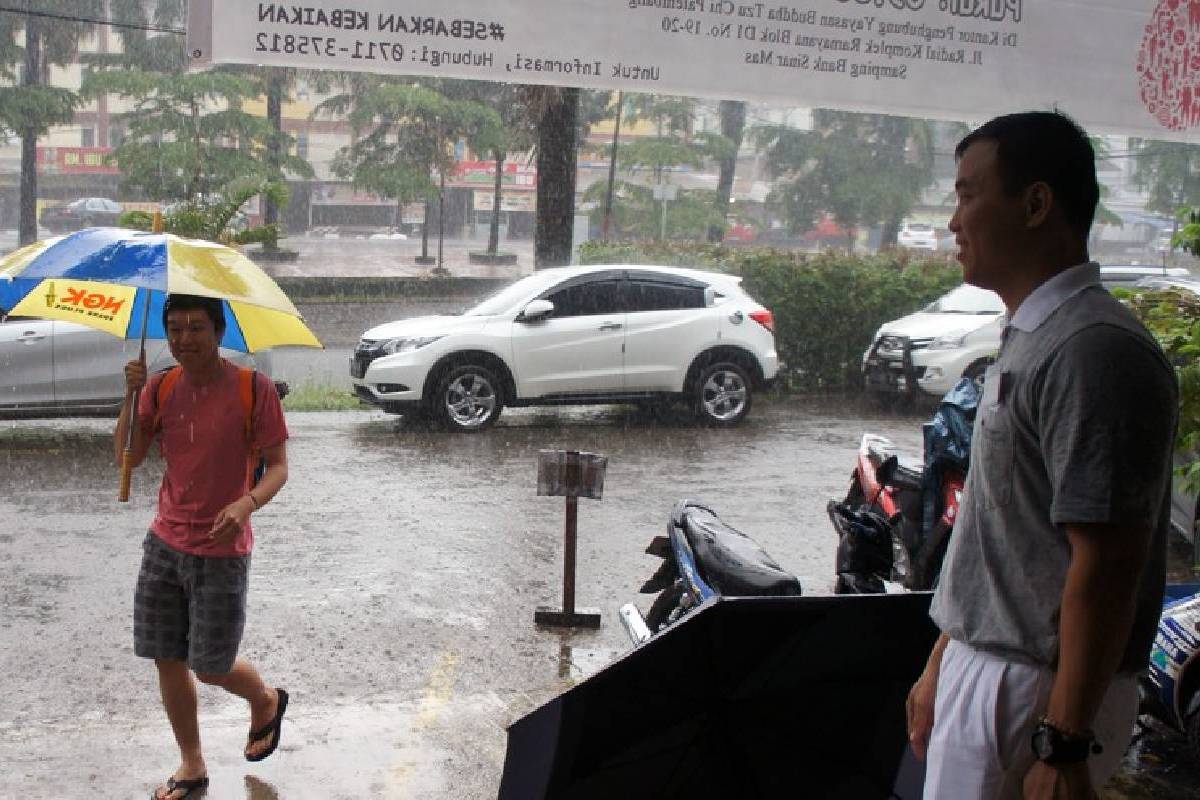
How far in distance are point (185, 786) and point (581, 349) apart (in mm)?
9254

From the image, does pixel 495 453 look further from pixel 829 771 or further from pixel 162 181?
pixel 162 181

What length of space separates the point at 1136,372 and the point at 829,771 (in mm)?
1292

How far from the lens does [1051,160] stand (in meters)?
2.42

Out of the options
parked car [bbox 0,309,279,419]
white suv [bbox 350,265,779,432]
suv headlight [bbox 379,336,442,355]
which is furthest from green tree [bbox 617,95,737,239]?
parked car [bbox 0,309,279,419]

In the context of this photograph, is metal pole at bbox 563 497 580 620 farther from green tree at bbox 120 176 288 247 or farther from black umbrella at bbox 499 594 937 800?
black umbrella at bbox 499 594 937 800

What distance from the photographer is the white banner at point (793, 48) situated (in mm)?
4930

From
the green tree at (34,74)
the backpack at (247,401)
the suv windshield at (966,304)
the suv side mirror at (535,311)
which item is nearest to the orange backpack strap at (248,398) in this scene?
the backpack at (247,401)

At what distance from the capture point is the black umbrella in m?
2.81

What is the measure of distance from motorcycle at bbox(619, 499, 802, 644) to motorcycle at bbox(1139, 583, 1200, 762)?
1.40 meters

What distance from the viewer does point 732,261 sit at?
17281mm

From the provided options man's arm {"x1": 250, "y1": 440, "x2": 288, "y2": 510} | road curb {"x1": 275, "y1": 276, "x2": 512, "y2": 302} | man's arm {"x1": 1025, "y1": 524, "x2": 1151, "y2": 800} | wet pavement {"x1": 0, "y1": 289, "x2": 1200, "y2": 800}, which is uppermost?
man's arm {"x1": 1025, "y1": 524, "x2": 1151, "y2": 800}

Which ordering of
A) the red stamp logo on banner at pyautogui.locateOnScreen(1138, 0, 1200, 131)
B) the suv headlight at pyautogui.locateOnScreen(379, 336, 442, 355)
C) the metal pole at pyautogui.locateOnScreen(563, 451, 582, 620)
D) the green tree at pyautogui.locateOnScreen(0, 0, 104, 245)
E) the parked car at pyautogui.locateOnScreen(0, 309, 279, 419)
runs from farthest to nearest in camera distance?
the green tree at pyautogui.locateOnScreen(0, 0, 104, 245)
the suv headlight at pyautogui.locateOnScreen(379, 336, 442, 355)
the parked car at pyautogui.locateOnScreen(0, 309, 279, 419)
the metal pole at pyautogui.locateOnScreen(563, 451, 582, 620)
the red stamp logo on banner at pyautogui.locateOnScreen(1138, 0, 1200, 131)

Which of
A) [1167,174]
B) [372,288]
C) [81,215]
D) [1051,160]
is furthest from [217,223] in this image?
[1167,174]

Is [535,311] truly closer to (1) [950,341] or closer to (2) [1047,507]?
(1) [950,341]
